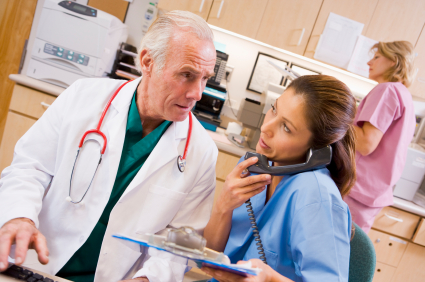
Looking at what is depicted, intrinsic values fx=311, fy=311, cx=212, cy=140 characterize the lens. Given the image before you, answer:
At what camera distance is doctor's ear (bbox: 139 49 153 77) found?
1.10m

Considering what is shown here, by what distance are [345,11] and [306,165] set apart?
2.36 m

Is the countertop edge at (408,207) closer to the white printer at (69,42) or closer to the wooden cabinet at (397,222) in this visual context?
the wooden cabinet at (397,222)

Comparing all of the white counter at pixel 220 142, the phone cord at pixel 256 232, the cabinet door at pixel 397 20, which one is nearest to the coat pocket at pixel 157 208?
the phone cord at pixel 256 232

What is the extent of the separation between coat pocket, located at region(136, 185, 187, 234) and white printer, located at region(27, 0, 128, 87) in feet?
5.66

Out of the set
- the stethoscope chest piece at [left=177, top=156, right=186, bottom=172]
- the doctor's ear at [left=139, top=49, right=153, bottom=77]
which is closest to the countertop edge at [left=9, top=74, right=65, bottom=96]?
the doctor's ear at [left=139, top=49, right=153, bottom=77]

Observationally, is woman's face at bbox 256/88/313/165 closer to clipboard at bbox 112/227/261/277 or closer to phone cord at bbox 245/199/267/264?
phone cord at bbox 245/199/267/264

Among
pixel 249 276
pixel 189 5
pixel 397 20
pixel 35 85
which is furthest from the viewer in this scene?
pixel 397 20

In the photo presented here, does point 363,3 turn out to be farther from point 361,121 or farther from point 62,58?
point 62,58

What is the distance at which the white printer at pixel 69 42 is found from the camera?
2.36 metres

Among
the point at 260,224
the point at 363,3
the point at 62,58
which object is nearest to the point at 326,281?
the point at 260,224

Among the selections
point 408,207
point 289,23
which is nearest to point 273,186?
point 408,207

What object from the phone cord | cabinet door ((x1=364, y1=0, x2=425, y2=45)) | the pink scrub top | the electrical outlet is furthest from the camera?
the electrical outlet

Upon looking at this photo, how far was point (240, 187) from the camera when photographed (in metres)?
0.98

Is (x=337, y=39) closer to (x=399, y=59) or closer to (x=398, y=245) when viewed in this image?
(x=399, y=59)
